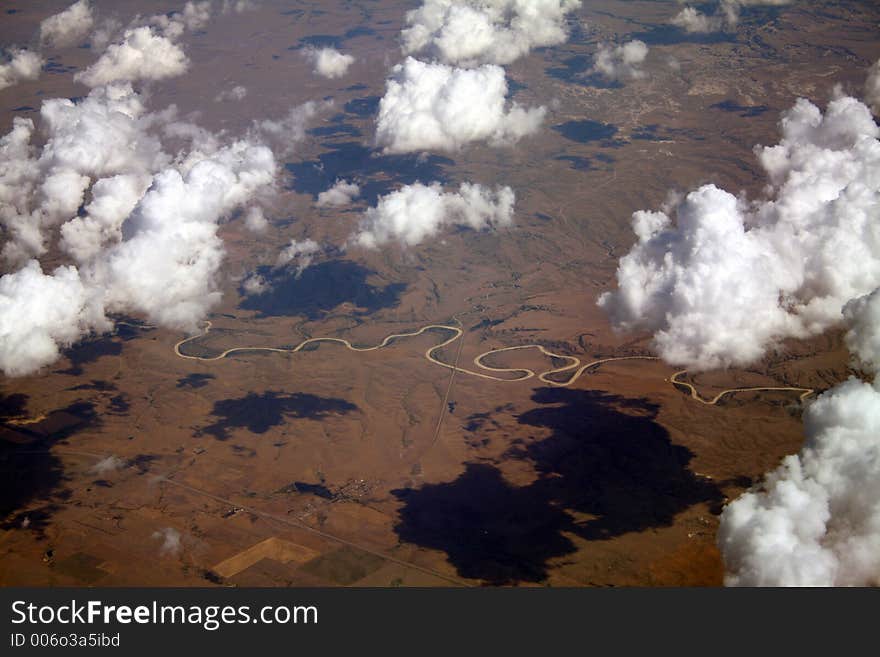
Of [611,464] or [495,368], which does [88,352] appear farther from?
[611,464]

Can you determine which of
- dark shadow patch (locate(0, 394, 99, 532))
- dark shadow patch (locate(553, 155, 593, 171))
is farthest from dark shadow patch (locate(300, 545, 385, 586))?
dark shadow patch (locate(553, 155, 593, 171))

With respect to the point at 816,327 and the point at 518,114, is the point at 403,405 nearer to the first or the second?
the point at 816,327

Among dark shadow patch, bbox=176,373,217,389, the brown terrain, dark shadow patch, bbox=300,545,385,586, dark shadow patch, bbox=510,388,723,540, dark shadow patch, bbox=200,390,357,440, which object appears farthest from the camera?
dark shadow patch, bbox=176,373,217,389

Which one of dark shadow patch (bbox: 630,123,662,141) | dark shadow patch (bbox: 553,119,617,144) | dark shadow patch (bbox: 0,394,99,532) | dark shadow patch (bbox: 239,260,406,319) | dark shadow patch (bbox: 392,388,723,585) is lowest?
dark shadow patch (bbox: 239,260,406,319)

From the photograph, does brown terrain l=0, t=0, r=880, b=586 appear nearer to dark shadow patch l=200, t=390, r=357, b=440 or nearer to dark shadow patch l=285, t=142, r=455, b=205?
dark shadow patch l=200, t=390, r=357, b=440

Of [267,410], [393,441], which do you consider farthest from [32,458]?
[393,441]

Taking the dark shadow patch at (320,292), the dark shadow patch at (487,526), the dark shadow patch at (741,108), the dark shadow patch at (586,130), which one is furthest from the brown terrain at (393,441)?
the dark shadow patch at (741,108)

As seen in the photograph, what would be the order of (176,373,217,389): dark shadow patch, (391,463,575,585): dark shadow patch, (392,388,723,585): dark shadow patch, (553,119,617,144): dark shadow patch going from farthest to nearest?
1. (553,119,617,144): dark shadow patch
2. (176,373,217,389): dark shadow patch
3. (392,388,723,585): dark shadow patch
4. (391,463,575,585): dark shadow patch
